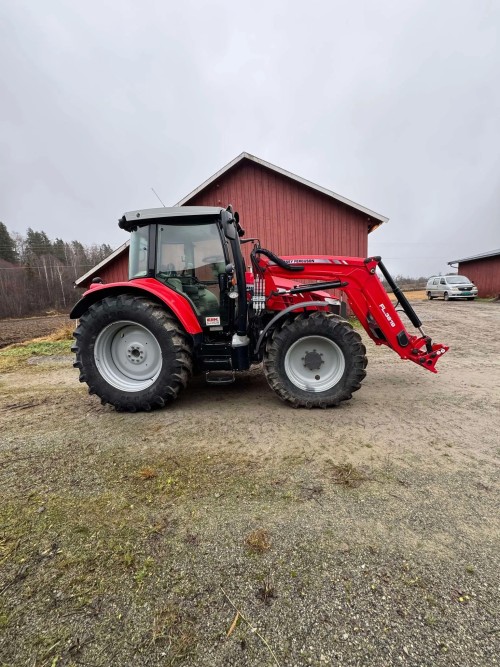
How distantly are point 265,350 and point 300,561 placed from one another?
222 centimetres

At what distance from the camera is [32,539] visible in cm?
173

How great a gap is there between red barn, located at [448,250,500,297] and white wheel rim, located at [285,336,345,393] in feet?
82.0

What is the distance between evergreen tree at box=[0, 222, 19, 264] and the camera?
45.6 m

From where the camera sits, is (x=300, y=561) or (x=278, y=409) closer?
(x=300, y=561)

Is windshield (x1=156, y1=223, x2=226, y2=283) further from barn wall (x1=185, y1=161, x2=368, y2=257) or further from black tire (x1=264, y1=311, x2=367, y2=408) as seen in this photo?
barn wall (x1=185, y1=161, x2=368, y2=257)

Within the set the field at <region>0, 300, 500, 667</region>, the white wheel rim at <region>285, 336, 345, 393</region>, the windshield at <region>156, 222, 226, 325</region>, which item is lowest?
the field at <region>0, 300, 500, 667</region>

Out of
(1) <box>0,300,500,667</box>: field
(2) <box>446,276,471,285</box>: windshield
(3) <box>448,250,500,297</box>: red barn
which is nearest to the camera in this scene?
(1) <box>0,300,500,667</box>: field

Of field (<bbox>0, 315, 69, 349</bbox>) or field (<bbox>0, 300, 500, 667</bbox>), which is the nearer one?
field (<bbox>0, 300, 500, 667</bbox>)

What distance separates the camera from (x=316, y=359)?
3.57 m

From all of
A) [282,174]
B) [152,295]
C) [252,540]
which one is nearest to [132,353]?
[152,295]

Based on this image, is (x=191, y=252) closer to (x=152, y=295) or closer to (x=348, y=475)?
(x=152, y=295)

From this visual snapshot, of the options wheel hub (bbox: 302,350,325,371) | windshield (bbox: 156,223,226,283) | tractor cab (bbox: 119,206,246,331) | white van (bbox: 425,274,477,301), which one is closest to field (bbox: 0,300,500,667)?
wheel hub (bbox: 302,350,325,371)

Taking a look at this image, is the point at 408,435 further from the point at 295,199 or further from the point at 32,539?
the point at 295,199

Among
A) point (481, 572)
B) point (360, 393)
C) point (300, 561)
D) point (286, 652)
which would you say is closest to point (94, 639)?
point (286, 652)
